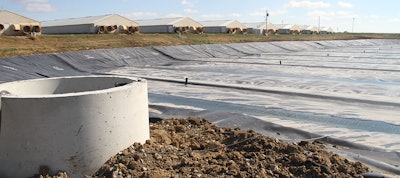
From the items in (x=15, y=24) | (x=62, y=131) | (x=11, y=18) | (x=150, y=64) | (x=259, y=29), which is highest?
(x=11, y=18)

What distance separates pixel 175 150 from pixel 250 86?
6.09 meters

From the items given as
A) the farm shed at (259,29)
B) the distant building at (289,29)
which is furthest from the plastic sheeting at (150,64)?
the distant building at (289,29)

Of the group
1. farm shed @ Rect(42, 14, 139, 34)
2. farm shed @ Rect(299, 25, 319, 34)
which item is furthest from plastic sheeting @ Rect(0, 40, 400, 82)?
farm shed @ Rect(299, 25, 319, 34)

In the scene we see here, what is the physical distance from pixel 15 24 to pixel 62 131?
2583 cm

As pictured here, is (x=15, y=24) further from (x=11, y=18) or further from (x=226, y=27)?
(x=226, y=27)

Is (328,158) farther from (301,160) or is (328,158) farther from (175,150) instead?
(175,150)

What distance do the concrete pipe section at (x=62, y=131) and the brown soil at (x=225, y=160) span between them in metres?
0.25

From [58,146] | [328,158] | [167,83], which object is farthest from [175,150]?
[167,83]

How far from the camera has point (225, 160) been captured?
13.6 feet

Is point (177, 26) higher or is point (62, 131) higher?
point (177, 26)

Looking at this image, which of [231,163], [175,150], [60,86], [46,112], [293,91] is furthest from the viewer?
[293,91]

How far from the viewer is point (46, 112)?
358cm

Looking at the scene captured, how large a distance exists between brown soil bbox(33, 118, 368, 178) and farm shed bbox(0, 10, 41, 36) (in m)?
24.7

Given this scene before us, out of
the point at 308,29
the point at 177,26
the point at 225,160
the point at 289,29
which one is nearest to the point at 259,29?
the point at 289,29
